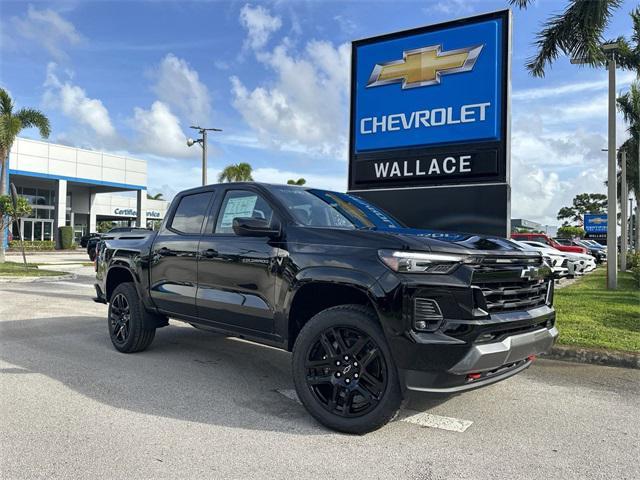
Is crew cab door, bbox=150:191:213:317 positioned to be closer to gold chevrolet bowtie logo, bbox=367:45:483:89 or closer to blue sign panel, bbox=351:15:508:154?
blue sign panel, bbox=351:15:508:154

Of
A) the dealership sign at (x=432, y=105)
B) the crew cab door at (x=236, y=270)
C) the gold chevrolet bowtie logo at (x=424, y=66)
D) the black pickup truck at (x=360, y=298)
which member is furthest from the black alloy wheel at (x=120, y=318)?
the gold chevrolet bowtie logo at (x=424, y=66)

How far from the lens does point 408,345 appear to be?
134 inches

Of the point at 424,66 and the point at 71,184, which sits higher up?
the point at 71,184

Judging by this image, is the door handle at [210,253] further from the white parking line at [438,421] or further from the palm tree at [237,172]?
the palm tree at [237,172]

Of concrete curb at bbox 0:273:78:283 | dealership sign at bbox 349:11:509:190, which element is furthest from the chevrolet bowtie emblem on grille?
concrete curb at bbox 0:273:78:283

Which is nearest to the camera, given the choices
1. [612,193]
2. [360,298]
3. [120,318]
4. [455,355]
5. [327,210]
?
[455,355]

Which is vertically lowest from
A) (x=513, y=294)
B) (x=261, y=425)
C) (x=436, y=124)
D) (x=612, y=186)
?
(x=261, y=425)

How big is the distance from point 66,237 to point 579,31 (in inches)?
1437

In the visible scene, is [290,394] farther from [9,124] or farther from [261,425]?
[9,124]

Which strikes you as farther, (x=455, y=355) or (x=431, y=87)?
(x=431, y=87)

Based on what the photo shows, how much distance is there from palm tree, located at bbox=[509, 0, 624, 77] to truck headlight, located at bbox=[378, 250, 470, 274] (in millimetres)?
14856

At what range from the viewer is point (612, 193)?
14.3m

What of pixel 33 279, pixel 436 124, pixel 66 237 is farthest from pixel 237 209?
pixel 66 237

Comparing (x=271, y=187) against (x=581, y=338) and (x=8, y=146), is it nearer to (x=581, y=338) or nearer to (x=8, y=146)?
(x=581, y=338)
